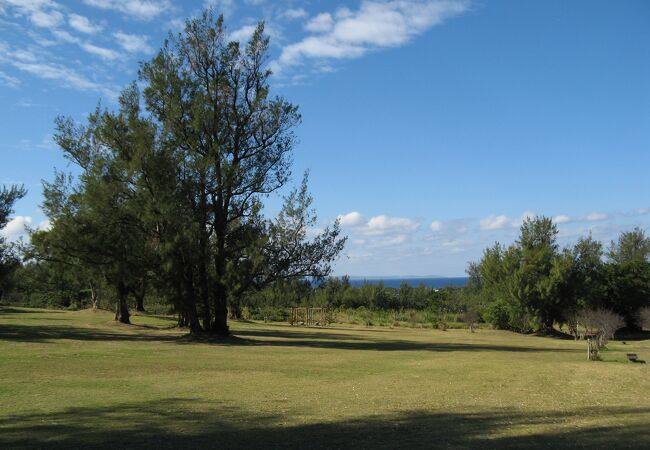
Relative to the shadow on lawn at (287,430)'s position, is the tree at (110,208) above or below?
above

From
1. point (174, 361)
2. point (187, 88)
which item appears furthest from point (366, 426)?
point (187, 88)

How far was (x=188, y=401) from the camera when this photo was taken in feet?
37.9

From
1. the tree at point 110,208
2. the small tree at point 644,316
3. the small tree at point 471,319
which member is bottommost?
the small tree at point 471,319

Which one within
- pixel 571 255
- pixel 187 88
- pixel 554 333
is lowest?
pixel 554 333

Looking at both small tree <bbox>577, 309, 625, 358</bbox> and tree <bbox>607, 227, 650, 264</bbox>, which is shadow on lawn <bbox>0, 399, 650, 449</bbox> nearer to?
small tree <bbox>577, 309, 625, 358</bbox>

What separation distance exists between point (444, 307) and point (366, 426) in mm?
58333

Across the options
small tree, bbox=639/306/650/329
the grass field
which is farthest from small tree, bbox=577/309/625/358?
the grass field

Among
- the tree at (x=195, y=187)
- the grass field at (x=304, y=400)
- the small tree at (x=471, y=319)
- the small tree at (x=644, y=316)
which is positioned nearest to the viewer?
the grass field at (x=304, y=400)

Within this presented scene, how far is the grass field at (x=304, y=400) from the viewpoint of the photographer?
8.38 meters

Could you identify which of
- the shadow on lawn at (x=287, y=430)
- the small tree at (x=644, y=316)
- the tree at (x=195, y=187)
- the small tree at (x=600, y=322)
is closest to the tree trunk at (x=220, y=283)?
the tree at (x=195, y=187)

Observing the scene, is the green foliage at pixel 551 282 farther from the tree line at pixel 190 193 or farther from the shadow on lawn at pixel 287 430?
the shadow on lawn at pixel 287 430

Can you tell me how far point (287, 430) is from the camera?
8.96 metres

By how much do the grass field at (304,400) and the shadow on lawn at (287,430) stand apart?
1.2 inches

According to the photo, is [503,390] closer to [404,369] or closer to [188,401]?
[404,369]
